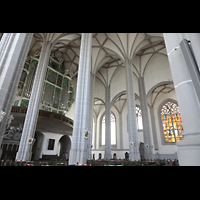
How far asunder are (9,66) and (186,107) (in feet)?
16.8

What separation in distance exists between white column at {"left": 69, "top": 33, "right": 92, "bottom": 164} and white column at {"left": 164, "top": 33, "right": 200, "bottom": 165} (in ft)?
15.6

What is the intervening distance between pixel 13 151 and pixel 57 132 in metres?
4.99

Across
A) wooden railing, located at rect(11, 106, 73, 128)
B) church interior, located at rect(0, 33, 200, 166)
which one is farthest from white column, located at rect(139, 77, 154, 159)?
wooden railing, located at rect(11, 106, 73, 128)

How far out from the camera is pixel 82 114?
654 cm

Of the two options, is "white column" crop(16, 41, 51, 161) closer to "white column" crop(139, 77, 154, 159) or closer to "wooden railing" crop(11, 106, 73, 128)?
"wooden railing" crop(11, 106, 73, 128)

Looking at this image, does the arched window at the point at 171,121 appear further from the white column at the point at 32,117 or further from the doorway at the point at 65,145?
the white column at the point at 32,117

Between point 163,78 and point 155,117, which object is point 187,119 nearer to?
point 163,78

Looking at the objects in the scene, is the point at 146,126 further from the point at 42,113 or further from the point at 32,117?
the point at 32,117

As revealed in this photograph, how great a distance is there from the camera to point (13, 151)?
1209 cm

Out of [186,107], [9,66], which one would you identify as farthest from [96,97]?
A: [186,107]

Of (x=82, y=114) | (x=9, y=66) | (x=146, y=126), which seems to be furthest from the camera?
(x=146, y=126)

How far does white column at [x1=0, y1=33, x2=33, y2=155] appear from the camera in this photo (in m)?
4.03
